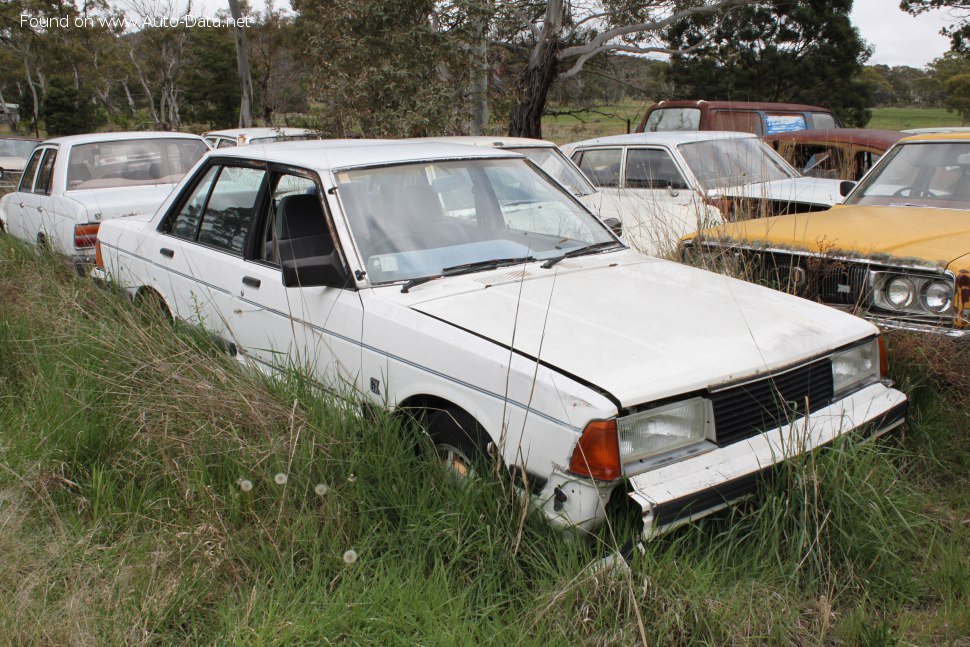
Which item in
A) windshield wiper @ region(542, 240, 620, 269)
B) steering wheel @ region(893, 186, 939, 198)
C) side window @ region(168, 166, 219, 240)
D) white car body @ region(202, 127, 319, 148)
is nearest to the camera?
windshield wiper @ region(542, 240, 620, 269)

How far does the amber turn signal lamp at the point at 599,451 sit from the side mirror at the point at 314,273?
1.41 m

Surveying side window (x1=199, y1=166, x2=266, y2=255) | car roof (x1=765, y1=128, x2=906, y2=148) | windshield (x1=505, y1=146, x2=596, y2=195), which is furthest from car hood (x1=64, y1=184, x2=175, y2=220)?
car roof (x1=765, y1=128, x2=906, y2=148)

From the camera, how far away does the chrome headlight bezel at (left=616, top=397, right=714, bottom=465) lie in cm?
262

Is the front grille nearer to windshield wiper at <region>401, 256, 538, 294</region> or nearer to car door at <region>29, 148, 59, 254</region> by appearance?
windshield wiper at <region>401, 256, 538, 294</region>

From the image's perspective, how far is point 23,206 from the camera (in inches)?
331

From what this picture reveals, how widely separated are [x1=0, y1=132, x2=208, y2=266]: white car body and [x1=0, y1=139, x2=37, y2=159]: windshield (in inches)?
456

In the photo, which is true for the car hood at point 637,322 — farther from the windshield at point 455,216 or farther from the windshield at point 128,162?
the windshield at point 128,162

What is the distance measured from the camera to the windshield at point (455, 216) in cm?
364

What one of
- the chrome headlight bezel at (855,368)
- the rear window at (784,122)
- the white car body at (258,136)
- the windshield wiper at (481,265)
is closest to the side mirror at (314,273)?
the windshield wiper at (481,265)

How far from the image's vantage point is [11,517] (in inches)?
124

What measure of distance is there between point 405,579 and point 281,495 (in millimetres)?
632

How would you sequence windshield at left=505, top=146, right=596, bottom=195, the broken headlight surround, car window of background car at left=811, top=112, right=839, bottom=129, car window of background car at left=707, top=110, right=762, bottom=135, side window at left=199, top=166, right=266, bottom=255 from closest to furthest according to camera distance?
the broken headlight surround
side window at left=199, top=166, right=266, bottom=255
windshield at left=505, top=146, right=596, bottom=195
car window of background car at left=707, top=110, right=762, bottom=135
car window of background car at left=811, top=112, right=839, bottom=129

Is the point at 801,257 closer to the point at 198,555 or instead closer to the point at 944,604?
the point at 944,604

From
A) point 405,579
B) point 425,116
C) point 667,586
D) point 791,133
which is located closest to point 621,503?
point 667,586
